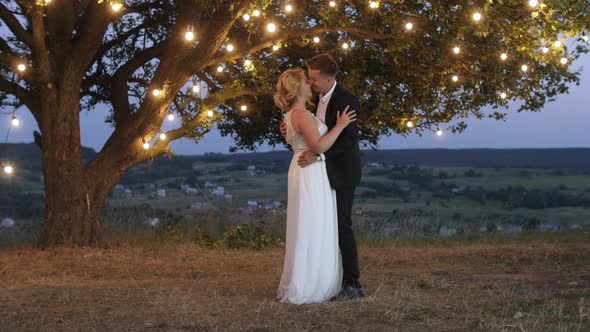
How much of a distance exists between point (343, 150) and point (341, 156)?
0.24ft

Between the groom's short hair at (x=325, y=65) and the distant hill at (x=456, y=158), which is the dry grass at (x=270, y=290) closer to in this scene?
the groom's short hair at (x=325, y=65)

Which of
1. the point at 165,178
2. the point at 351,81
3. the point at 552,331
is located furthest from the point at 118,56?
the point at 165,178

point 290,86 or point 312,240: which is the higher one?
point 290,86

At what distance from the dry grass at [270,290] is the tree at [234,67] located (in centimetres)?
143

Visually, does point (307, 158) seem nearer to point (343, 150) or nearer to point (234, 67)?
point (343, 150)

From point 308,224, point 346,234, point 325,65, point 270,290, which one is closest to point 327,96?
point 325,65

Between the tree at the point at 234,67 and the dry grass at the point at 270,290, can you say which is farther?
the tree at the point at 234,67

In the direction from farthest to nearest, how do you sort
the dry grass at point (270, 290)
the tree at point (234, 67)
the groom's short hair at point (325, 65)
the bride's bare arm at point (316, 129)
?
the tree at point (234, 67) < the groom's short hair at point (325, 65) < the bride's bare arm at point (316, 129) < the dry grass at point (270, 290)

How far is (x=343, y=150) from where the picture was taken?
282 inches

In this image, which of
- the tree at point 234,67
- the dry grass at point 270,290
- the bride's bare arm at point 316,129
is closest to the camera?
the dry grass at point 270,290

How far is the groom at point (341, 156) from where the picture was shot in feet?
23.4

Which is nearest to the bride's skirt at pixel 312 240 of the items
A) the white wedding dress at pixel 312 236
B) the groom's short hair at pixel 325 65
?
the white wedding dress at pixel 312 236

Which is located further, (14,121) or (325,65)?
(14,121)

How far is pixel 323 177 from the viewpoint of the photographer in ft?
23.7
